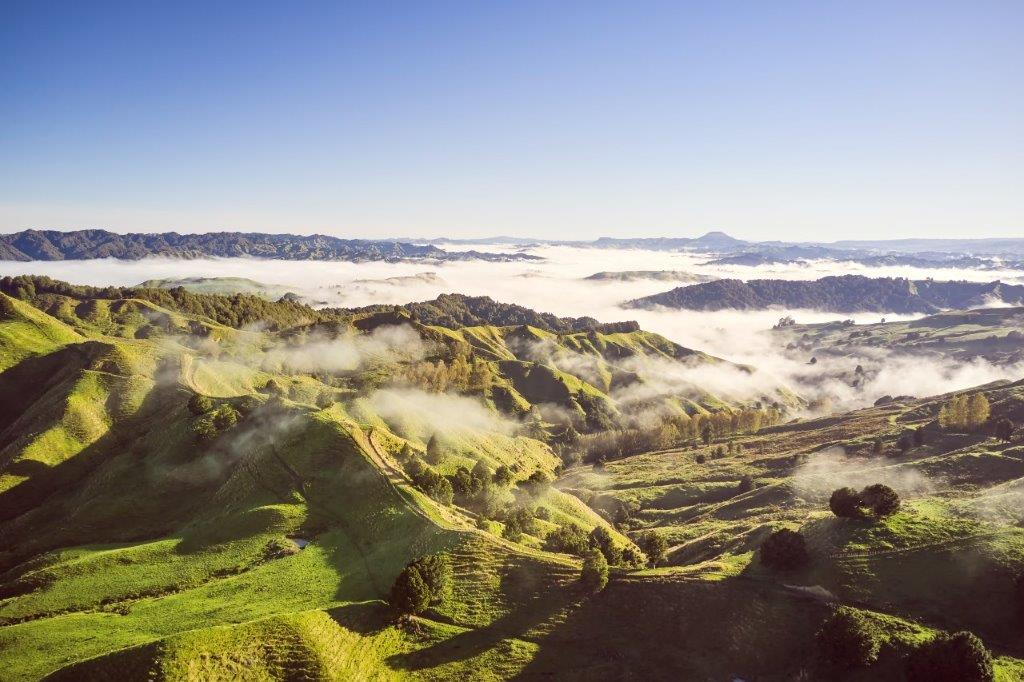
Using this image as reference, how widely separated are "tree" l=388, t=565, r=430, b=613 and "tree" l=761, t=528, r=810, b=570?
49.0m

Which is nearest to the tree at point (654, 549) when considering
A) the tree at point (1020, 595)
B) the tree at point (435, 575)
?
the tree at point (435, 575)

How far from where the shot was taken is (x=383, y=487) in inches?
3757

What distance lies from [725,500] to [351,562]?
125 meters

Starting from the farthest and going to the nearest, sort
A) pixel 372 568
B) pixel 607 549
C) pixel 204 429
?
pixel 204 429
pixel 607 549
pixel 372 568

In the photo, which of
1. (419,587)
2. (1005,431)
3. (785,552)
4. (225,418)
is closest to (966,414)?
(1005,431)

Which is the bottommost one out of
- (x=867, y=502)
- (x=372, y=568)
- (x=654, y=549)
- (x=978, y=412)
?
(x=654, y=549)

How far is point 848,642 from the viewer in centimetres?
5922

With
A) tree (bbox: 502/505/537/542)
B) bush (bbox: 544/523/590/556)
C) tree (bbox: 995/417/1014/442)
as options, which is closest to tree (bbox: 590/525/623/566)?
bush (bbox: 544/523/590/556)

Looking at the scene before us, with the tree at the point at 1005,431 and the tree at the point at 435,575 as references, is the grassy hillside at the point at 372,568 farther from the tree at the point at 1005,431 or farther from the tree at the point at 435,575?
the tree at the point at 1005,431

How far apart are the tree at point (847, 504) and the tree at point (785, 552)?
1069 cm

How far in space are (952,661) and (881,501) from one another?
3087cm

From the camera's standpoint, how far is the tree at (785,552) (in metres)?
75.8

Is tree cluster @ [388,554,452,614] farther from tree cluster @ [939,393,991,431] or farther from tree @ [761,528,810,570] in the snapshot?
tree cluster @ [939,393,991,431]

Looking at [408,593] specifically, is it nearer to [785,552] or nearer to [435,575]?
[435,575]
